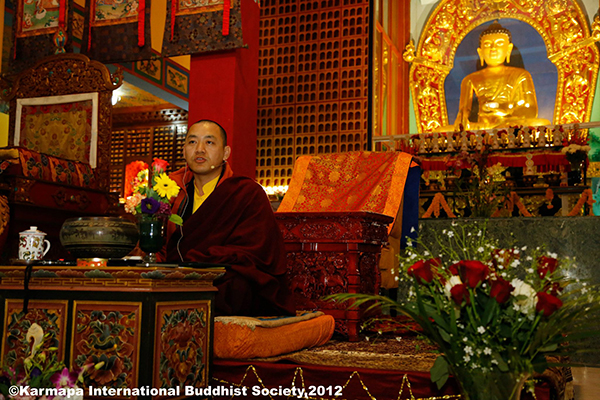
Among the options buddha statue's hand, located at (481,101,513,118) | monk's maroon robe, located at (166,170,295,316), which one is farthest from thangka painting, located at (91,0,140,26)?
buddha statue's hand, located at (481,101,513,118)

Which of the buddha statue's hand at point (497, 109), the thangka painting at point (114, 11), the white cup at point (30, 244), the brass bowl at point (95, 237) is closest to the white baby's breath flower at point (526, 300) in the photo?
the brass bowl at point (95, 237)

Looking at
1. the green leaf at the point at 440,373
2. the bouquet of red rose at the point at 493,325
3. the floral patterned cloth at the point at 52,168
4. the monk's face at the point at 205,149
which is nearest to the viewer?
the bouquet of red rose at the point at 493,325

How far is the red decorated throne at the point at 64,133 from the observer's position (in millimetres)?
4578

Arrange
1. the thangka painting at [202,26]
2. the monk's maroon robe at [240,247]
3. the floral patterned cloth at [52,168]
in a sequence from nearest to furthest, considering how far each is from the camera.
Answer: the monk's maroon robe at [240,247] < the floral patterned cloth at [52,168] < the thangka painting at [202,26]

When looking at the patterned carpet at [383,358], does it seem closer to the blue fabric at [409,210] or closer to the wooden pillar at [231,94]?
the blue fabric at [409,210]

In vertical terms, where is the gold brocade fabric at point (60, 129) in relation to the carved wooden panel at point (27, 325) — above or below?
above

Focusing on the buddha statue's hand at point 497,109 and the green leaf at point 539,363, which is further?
the buddha statue's hand at point 497,109

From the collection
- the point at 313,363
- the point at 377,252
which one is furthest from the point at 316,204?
the point at 313,363

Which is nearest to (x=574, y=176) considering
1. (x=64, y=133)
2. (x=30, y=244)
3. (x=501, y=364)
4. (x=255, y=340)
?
(x=64, y=133)

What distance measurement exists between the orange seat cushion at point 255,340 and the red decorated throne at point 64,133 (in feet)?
8.22

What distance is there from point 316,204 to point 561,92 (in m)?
6.28

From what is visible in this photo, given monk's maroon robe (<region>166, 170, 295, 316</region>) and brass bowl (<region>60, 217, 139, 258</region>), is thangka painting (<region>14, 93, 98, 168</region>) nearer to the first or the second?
monk's maroon robe (<region>166, 170, 295, 316</region>)

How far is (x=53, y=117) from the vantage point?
17.6ft

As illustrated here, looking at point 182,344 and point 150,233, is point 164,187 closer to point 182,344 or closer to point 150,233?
point 150,233
